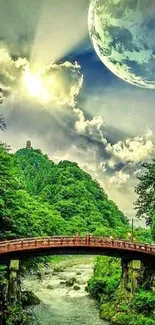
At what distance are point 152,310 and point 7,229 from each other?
14672 millimetres

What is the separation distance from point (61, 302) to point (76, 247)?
9.47m

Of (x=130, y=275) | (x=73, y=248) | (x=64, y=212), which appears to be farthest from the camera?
(x=64, y=212)

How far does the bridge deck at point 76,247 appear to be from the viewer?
41531 millimetres

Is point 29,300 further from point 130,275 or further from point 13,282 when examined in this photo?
point 130,275

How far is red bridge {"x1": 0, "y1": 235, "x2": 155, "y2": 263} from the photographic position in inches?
1631

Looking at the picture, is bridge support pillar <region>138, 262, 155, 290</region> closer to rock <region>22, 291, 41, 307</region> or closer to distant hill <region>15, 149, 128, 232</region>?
rock <region>22, 291, 41, 307</region>

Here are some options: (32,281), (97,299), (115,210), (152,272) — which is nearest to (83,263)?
(32,281)

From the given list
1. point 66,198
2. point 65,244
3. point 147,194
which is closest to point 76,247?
point 65,244

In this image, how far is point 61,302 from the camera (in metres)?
52.3

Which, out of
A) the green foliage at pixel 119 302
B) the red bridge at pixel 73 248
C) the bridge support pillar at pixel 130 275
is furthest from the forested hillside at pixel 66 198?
the bridge support pillar at pixel 130 275

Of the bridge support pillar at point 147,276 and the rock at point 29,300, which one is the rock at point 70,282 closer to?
the rock at point 29,300

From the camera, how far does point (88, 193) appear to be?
Answer: 121938 mm

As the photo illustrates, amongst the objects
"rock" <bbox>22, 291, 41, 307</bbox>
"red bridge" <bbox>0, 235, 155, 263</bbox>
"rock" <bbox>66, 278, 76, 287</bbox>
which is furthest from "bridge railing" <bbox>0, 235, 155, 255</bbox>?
"rock" <bbox>66, 278, 76, 287</bbox>

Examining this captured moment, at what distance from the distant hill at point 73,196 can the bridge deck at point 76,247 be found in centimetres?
4603
